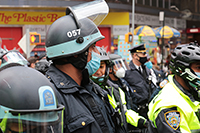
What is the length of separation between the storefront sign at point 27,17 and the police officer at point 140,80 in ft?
43.2

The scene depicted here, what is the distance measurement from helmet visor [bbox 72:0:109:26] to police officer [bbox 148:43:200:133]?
1167mm

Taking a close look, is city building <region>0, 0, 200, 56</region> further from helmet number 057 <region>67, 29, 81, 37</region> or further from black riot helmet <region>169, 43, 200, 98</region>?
helmet number 057 <region>67, 29, 81, 37</region>

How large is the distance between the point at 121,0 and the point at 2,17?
858cm

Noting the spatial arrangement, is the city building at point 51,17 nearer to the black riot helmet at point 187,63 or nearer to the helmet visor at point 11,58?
the helmet visor at point 11,58

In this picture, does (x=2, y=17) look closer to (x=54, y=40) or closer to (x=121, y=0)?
(x=121, y=0)

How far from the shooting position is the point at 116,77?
276 inches

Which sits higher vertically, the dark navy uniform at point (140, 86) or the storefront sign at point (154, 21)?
the storefront sign at point (154, 21)

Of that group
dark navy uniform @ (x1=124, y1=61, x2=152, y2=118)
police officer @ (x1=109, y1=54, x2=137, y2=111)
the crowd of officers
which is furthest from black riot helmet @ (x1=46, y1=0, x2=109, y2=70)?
dark navy uniform @ (x1=124, y1=61, x2=152, y2=118)

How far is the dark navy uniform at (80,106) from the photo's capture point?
2.52m

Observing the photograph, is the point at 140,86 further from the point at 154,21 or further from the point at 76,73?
the point at 154,21

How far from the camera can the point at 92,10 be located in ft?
10.7

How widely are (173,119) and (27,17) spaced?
60.8 feet

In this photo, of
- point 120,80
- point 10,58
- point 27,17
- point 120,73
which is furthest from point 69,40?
point 27,17

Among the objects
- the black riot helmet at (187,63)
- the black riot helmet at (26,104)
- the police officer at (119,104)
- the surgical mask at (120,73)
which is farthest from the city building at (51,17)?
the black riot helmet at (26,104)
